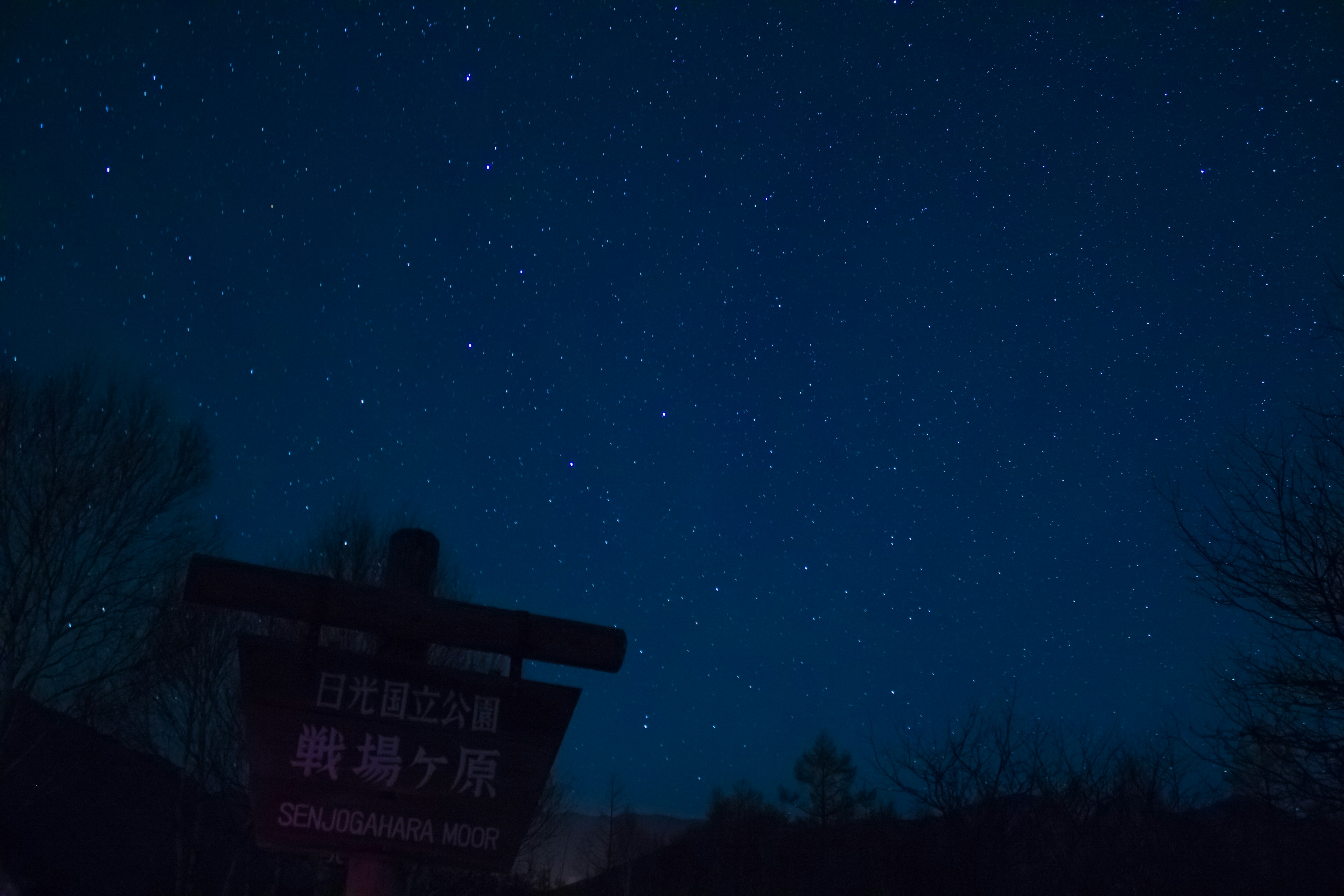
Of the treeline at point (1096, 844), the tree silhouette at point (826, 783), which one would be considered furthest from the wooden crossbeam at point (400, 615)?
the tree silhouette at point (826, 783)

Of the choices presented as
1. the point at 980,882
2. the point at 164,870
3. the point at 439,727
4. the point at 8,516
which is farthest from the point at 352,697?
the point at 164,870

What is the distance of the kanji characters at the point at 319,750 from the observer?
3.67 meters

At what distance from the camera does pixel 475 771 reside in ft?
12.6

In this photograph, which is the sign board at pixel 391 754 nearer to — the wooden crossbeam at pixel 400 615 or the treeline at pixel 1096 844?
the wooden crossbeam at pixel 400 615

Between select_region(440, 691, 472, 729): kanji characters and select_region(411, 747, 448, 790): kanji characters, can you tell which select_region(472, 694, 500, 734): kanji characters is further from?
select_region(411, 747, 448, 790): kanji characters

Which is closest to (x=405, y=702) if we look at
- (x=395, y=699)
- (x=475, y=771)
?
(x=395, y=699)

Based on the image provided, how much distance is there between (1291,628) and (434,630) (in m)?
7.00

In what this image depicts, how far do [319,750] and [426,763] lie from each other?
428 millimetres

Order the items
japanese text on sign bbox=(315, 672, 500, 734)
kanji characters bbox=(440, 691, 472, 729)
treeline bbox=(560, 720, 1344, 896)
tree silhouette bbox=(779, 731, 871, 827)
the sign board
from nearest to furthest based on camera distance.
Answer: the sign board → japanese text on sign bbox=(315, 672, 500, 734) → kanji characters bbox=(440, 691, 472, 729) → treeline bbox=(560, 720, 1344, 896) → tree silhouette bbox=(779, 731, 871, 827)

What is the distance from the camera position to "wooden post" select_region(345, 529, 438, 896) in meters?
3.72

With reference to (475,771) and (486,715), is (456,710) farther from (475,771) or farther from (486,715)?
(475,771)

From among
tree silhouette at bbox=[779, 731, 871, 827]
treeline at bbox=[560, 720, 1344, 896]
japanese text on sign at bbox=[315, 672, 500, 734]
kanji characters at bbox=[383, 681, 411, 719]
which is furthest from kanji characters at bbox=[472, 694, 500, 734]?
tree silhouette at bbox=[779, 731, 871, 827]

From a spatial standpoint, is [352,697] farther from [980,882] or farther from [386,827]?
[980,882]

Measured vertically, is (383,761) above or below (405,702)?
below
